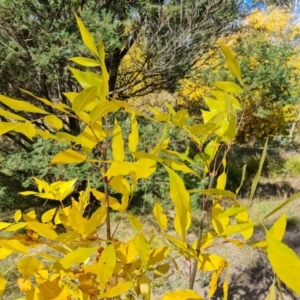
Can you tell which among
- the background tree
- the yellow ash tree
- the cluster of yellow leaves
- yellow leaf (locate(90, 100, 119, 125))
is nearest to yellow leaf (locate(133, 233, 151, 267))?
the cluster of yellow leaves

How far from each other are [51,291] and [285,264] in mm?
227

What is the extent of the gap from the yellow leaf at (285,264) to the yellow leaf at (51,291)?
0.72 ft

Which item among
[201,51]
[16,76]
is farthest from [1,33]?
[201,51]

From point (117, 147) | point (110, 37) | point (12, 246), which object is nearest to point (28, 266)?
point (12, 246)

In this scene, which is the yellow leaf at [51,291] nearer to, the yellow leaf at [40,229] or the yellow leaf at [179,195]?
the yellow leaf at [40,229]

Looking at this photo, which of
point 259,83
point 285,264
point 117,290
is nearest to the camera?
point 285,264

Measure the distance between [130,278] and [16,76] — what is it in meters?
3.10

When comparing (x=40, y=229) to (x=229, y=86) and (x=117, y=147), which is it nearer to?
(x=117, y=147)

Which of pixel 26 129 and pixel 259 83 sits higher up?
pixel 26 129

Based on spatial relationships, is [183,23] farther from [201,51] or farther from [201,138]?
[201,138]

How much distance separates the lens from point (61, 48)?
2555 millimetres

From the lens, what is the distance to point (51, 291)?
322 millimetres

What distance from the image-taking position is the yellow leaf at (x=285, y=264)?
18 cm

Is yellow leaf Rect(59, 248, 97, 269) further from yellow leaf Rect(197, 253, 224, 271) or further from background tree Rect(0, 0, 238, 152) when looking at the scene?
background tree Rect(0, 0, 238, 152)
